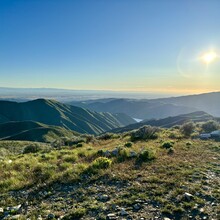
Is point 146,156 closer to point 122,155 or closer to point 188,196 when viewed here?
point 122,155

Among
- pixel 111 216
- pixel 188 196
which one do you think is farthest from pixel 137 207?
pixel 188 196

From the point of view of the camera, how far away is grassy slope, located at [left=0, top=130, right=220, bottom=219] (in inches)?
250

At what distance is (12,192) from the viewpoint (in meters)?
8.08

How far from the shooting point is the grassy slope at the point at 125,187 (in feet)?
20.9

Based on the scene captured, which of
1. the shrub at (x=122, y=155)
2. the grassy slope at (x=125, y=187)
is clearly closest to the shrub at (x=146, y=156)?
the grassy slope at (x=125, y=187)

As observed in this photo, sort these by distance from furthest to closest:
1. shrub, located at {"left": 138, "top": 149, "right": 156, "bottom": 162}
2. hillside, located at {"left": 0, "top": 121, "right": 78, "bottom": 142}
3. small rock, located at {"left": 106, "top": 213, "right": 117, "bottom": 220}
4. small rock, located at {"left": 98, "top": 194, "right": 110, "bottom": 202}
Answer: hillside, located at {"left": 0, "top": 121, "right": 78, "bottom": 142}, shrub, located at {"left": 138, "top": 149, "right": 156, "bottom": 162}, small rock, located at {"left": 98, "top": 194, "right": 110, "bottom": 202}, small rock, located at {"left": 106, "top": 213, "right": 117, "bottom": 220}

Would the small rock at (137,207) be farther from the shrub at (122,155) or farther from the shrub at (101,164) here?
the shrub at (122,155)

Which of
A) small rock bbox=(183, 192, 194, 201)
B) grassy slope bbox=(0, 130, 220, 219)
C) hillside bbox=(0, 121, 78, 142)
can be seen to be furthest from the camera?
hillside bbox=(0, 121, 78, 142)

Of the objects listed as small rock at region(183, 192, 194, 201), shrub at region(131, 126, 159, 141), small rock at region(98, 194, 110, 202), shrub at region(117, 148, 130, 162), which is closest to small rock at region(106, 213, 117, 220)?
small rock at region(98, 194, 110, 202)

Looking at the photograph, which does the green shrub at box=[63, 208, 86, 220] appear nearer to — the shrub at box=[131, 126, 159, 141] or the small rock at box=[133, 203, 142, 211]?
the small rock at box=[133, 203, 142, 211]

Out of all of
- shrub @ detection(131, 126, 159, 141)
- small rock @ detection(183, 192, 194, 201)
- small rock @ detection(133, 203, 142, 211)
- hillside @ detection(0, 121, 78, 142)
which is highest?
small rock @ detection(183, 192, 194, 201)

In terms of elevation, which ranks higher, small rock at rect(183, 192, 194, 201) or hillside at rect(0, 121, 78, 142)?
small rock at rect(183, 192, 194, 201)

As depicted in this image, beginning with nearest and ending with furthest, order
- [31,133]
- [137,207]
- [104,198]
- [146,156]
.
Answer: [137,207] < [104,198] < [146,156] < [31,133]

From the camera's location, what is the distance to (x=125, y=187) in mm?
8008
